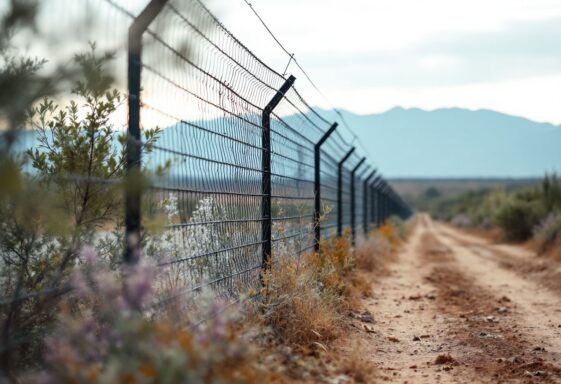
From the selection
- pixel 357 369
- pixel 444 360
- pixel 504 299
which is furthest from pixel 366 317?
pixel 357 369

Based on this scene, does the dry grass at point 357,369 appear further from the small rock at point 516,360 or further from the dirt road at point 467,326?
the small rock at point 516,360

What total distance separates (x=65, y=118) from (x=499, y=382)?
375cm

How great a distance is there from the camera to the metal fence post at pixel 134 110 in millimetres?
4273

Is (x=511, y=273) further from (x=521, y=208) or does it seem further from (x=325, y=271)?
(x=521, y=208)

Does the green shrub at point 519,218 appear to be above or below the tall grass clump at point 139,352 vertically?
above

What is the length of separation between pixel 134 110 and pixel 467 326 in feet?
18.2

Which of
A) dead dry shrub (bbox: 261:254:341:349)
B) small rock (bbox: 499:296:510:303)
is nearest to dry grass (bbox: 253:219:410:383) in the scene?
dead dry shrub (bbox: 261:254:341:349)

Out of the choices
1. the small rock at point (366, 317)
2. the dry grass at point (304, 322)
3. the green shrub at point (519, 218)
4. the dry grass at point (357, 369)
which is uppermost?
the green shrub at point (519, 218)

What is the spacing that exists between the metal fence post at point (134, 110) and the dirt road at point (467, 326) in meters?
2.42

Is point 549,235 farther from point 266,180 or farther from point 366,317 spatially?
point 266,180

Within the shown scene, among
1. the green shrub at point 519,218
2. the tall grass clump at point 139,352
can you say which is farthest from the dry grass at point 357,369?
the green shrub at point 519,218

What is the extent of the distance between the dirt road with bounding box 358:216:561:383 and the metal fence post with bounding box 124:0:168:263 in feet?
7.96

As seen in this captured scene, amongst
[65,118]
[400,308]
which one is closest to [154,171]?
[65,118]

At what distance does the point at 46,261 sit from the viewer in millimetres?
5457
